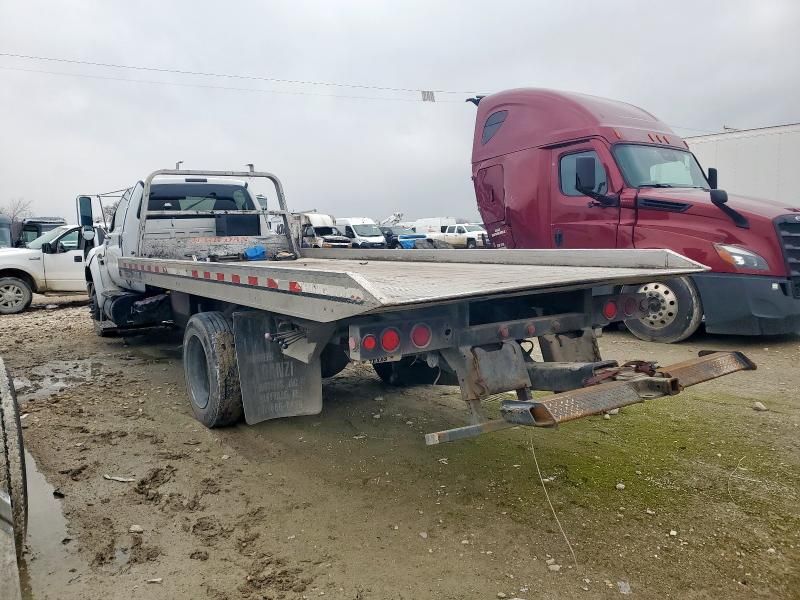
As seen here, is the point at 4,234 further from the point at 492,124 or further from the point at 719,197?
the point at 719,197

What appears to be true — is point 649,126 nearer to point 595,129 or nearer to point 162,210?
point 595,129

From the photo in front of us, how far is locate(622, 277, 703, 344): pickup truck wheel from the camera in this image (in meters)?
7.57

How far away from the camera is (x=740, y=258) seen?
23.5 feet

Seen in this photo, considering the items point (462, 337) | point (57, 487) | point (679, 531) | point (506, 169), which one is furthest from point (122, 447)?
point (506, 169)

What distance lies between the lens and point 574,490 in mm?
3732

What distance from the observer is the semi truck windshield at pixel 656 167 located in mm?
7887

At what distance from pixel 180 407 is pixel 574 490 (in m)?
3.60

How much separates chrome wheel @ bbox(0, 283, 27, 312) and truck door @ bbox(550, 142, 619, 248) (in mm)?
10408

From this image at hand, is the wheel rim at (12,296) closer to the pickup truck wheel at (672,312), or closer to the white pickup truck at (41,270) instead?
the white pickup truck at (41,270)

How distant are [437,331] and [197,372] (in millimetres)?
2708

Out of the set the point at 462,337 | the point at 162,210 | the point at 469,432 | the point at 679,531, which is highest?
the point at 162,210

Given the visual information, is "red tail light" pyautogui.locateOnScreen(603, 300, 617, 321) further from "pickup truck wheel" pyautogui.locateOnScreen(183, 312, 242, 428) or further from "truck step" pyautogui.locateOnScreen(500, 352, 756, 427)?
"pickup truck wheel" pyautogui.locateOnScreen(183, 312, 242, 428)

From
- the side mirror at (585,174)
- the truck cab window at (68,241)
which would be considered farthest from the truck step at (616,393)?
the truck cab window at (68,241)

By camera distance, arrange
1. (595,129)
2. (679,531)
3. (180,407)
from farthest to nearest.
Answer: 1. (595,129)
2. (180,407)
3. (679,531)
